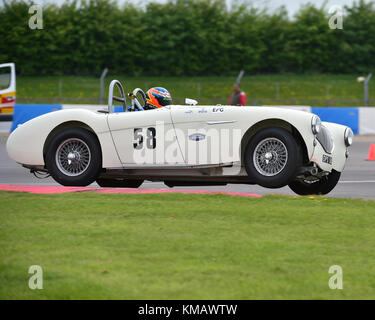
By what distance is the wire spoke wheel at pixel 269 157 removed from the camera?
9211 millimetres

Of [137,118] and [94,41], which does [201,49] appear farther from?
[137,118]

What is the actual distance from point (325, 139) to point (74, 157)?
119 inches

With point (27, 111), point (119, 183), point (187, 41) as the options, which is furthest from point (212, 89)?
point (119, 183)

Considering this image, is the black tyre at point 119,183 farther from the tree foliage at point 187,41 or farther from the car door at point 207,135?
the tree foliage at point 187,41

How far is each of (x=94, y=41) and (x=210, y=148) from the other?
38.2m

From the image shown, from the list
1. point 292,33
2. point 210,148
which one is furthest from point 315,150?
point 292,33

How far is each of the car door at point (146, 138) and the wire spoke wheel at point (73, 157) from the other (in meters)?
0.45

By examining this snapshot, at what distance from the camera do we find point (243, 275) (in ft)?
17.9

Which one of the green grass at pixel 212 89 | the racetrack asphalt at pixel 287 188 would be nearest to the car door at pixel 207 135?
the racetrack asphalt at pixel 287 188

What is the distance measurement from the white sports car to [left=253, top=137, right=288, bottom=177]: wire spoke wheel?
11 mm

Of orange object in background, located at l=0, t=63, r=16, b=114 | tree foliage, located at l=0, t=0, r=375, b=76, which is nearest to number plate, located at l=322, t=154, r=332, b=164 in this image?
orange object in background, located at l=0, t=63, r=16, b=114

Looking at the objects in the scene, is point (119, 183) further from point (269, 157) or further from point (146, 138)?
point (269, 157)

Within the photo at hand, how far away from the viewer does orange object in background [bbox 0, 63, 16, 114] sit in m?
23.3
